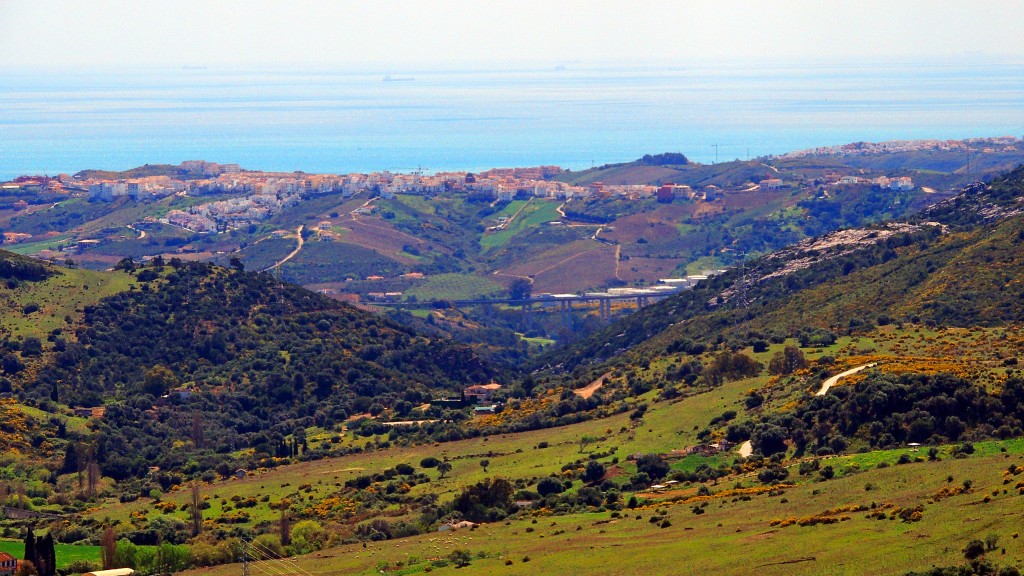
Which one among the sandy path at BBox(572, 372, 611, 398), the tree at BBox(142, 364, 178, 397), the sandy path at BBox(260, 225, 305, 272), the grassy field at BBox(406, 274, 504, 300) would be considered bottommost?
the grassy field at BBox(406, 274, 504, 300)

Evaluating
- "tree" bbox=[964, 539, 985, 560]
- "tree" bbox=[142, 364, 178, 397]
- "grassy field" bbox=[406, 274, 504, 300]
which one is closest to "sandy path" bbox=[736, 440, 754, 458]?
"tree" bbox=[964, 539, 985, 560]

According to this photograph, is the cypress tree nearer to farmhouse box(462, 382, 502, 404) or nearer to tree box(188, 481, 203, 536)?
tree box(188, 481, 203, 536)

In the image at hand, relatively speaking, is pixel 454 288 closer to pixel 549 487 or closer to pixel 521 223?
pixel 521 223

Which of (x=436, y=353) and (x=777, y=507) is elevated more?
(x=777, y=507)

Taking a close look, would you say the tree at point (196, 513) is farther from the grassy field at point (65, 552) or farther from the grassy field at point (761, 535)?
the grassy field at point (761, 535)

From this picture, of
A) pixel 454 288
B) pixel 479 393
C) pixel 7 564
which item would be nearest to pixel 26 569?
pixel 7 564

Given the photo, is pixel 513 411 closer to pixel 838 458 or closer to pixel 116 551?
pixel 838 458

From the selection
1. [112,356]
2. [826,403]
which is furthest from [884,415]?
[112,356]
